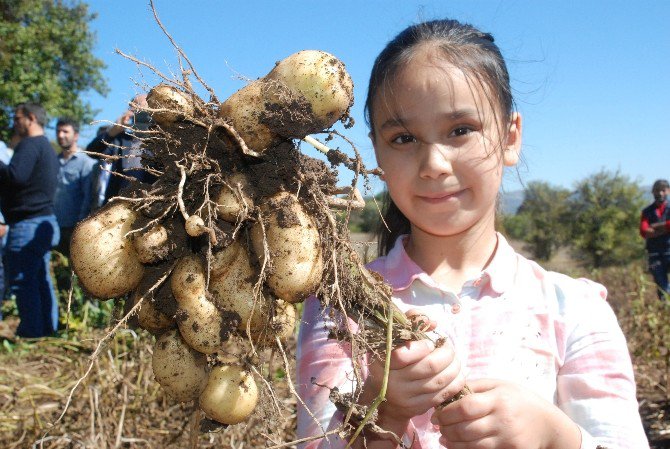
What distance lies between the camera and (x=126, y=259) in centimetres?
124

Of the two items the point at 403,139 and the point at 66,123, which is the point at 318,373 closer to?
the point at 403,139

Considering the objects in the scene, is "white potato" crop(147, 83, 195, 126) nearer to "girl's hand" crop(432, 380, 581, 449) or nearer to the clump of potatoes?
the clump of potatoes

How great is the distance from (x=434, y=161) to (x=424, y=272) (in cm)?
39

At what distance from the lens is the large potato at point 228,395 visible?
1.24 meters

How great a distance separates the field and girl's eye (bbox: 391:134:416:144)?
495 millimetres

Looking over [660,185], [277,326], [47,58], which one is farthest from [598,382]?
[47,58]

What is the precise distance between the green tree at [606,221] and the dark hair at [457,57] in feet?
86.9

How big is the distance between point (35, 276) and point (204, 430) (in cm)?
401

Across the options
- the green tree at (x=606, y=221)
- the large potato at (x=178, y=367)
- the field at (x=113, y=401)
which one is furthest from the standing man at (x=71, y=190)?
the green tree at (x=606, y=221)

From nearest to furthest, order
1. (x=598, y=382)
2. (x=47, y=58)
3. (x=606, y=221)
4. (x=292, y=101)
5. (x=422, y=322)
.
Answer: (x=292, y=101), (x=422, y=322), (x=598, y=382), (x=47, y=58), (x=606, y=221)

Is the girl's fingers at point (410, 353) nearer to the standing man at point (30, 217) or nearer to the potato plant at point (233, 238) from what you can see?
the potato plant at point (233, 238)

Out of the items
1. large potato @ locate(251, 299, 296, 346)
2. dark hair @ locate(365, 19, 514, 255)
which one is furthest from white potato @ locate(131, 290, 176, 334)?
Answer: dark hair @ locate(365, 19, 514, 255)

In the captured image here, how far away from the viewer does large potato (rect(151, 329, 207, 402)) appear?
127 centimetres

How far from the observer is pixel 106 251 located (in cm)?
121
